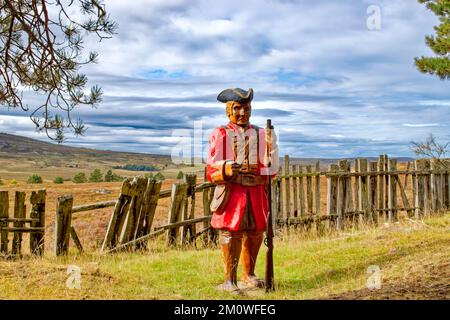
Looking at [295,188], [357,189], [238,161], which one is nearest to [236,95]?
[238,161]

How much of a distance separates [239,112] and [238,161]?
A: 0.57 m

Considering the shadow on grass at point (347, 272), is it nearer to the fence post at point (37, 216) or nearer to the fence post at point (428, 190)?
the fence post at point (37, 216)

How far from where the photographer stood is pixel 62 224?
9977 mm

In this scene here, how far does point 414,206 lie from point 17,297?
11.4 metres

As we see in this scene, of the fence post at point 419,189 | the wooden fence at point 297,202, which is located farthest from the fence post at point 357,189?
the fence post at point 419,189

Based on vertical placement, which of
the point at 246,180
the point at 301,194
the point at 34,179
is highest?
the point at 34,179

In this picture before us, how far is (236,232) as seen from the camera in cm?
680

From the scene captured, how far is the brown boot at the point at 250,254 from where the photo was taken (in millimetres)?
6879

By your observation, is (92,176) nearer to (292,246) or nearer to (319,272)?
(292,246)

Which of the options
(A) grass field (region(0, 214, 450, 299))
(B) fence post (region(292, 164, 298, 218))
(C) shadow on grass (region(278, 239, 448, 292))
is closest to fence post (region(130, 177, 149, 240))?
(A) grass field (region(0, 214, 450, 299))

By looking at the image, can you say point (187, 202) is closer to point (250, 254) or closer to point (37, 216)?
point (37, 216)

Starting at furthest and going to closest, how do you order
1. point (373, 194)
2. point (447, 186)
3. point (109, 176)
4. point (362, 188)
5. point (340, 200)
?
point (109, 176)
point (447, 186)
point (373, 194)
point (362, 188)
point (340, 200)

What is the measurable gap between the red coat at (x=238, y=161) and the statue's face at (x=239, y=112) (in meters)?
0.09
